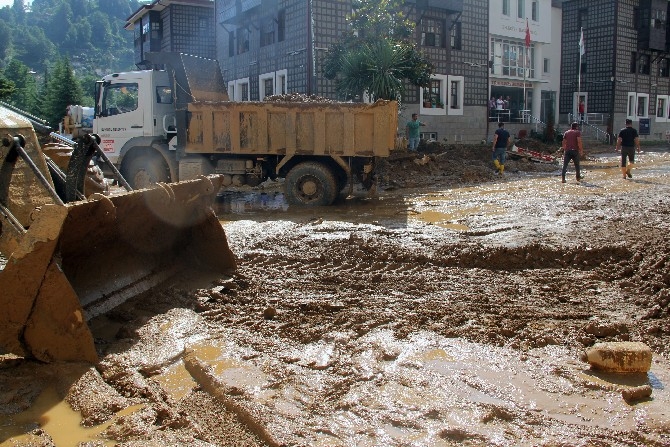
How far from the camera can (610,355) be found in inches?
162

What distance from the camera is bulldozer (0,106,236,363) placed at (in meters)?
4.01

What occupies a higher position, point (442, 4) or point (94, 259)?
point (442, 4)

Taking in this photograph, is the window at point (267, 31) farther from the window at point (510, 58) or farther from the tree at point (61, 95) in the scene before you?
the tree at point (61, 95)

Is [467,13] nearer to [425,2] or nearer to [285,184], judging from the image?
[425,2]

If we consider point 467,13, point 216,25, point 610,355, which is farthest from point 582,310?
point 216,25

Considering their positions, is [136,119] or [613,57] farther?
[613,57]

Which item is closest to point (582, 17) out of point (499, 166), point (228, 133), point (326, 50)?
point (326, 50)

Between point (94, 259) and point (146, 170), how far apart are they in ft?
30.3

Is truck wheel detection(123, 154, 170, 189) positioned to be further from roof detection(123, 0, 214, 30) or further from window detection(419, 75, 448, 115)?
roof detection(123, 0, 214, 30)

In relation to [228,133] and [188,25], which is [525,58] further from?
[228,133]

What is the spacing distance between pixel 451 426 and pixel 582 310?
264cm

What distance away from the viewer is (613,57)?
4012 cm

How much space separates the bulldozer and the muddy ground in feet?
0.67

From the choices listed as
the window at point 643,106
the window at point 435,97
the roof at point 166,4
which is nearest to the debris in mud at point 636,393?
the window at point 435,97
